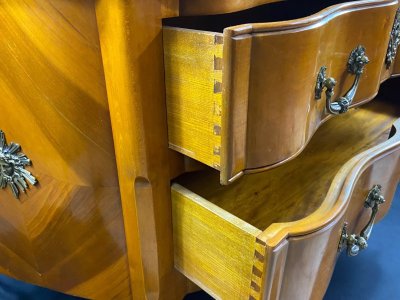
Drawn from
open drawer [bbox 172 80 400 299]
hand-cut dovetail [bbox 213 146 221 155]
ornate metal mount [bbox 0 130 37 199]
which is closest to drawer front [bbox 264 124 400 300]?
open drawer [bbox 172 80 400 299]

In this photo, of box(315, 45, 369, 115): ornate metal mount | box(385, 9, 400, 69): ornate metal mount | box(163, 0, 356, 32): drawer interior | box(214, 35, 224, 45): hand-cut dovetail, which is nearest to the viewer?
box(214, 35, 224, 45): hand-cut dovetail

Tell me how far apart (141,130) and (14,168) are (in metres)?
0.21

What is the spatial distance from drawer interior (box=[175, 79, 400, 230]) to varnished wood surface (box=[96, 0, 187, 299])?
0.28 feet

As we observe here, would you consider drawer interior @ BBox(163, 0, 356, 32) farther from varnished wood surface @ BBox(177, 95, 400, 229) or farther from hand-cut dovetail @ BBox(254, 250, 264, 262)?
hand-cut dovetail @ BBox(254, 250, 264, 262)

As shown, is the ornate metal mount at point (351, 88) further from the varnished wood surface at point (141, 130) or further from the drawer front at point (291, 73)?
the varnished wood surface at point (141, 130)

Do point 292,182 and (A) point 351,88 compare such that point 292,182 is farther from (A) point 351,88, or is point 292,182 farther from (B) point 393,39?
(B) point 393,39

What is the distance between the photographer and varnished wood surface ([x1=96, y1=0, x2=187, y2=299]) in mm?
380

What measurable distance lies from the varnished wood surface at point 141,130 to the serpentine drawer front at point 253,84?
21 millimetres

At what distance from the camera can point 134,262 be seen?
1.81ft

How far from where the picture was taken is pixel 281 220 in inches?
22.0

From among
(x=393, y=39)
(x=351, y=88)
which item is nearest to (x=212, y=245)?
(x=351, y=88)

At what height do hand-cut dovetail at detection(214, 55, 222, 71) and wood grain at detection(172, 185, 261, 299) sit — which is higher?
hand-cut dovetail at detection(214, 55, 222, 71)

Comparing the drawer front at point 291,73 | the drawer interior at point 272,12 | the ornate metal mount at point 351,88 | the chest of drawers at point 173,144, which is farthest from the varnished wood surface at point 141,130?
the drawer interior at point 272,12

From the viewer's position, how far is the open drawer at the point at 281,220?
0.41 meters
